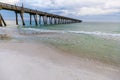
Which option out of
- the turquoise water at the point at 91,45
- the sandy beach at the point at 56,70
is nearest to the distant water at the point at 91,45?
the turquoise water at the point at 91,45

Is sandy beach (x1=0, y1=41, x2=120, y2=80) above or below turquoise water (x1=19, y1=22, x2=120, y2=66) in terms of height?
below

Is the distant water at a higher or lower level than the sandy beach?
higher

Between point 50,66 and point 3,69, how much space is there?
1.58m

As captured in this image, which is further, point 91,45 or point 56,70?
point 91,45

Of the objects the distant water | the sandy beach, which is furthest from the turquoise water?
the sandy beach

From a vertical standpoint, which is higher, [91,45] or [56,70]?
[91,45]

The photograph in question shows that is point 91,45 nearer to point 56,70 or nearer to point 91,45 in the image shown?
point 91,45

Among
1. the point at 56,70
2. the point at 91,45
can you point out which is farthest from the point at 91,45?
the point at 56,70

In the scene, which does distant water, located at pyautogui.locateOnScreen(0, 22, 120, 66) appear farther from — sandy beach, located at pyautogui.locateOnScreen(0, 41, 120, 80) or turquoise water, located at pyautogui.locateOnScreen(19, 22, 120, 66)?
sandy beach, located at pyautogui.locateOnScreen(0, 41, 120, 80)

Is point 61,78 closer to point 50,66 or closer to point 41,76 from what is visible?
point 41,76

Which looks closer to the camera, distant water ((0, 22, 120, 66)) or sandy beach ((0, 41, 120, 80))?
sandy beach ((0, 41, 120, 80))

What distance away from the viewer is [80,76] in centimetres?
494

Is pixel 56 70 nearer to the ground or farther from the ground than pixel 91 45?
nearer to the ground

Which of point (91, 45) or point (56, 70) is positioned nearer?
point (56, 70)
